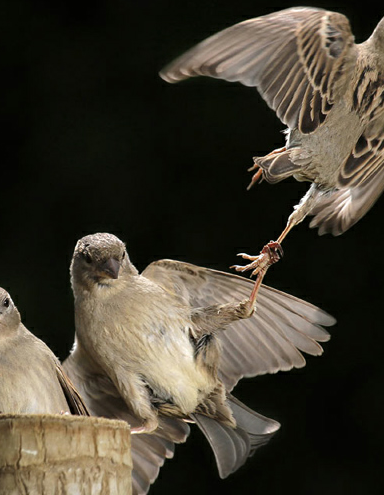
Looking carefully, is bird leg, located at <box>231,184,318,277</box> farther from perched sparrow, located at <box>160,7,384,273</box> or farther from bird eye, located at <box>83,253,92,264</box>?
bird eye, located at <box>83,253,92,264</box>

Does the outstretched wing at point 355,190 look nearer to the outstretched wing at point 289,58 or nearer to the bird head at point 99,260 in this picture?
the outstretched wing at point 289,58

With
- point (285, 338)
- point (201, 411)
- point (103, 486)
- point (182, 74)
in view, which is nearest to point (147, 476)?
point (201, 411)

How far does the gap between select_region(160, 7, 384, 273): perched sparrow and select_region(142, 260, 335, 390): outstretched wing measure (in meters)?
0.27

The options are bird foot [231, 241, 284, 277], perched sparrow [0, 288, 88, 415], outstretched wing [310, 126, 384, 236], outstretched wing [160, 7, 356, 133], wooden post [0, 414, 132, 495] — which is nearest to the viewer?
wooden post [0, 414, 132, 495]

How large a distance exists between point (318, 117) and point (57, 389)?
3.19ft

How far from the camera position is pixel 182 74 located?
190 centimetres

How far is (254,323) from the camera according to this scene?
2504mm

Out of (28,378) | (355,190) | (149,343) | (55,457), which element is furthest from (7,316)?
(355,190)

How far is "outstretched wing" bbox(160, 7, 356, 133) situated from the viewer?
6.57ft

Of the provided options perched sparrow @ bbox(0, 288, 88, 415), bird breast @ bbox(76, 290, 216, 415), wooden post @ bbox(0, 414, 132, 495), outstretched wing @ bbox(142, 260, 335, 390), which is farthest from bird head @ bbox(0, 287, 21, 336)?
wooden post @ bbox(0, 414, 132, 495)

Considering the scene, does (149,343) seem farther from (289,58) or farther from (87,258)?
(289,58)

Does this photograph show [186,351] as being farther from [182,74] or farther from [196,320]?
[182,74]

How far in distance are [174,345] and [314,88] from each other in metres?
0.78

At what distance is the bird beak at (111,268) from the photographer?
2.28 metres
